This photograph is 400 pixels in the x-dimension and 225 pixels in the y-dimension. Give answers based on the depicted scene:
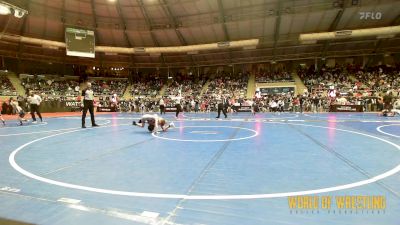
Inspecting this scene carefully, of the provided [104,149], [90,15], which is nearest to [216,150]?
[104,149]

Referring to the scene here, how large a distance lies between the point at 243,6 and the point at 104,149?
2703 centimetres

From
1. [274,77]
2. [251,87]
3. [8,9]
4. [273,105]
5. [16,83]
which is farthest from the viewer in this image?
[274,77]

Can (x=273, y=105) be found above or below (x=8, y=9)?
below

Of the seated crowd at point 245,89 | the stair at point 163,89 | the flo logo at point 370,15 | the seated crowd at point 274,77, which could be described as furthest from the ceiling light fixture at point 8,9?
the flo logo at point 370,15

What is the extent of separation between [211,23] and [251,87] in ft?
35.3

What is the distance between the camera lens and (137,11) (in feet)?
111

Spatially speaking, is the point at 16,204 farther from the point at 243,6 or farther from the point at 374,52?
the point at 374,52

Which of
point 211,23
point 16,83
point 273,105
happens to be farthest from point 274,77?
point 16,83

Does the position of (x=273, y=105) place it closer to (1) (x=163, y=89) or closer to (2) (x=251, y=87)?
(2) (x=251, y=87)

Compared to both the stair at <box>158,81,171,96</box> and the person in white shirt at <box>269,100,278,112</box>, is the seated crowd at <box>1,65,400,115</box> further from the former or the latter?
the stair at <box>158,81,171,96</box>

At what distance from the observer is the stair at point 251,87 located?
1429 inches

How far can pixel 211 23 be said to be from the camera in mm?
32344

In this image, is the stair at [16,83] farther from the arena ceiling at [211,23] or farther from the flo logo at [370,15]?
the flo logo at [370,15]

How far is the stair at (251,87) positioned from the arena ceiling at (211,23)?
2.90 metres
